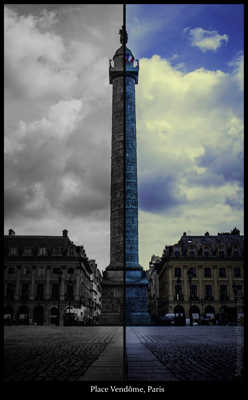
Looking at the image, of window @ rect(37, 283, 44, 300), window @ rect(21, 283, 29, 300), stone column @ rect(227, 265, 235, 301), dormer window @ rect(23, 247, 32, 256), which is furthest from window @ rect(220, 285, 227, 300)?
dormer window @ rect(23, 247, 32, 256)

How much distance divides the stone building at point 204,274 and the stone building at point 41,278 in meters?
12.5

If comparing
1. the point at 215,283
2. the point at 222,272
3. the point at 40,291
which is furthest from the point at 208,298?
the point at 40,291

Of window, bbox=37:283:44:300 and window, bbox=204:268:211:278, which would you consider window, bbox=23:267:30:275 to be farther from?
window, bbox=204:268:211:278

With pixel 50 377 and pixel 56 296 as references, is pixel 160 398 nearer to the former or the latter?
pixel 50 377

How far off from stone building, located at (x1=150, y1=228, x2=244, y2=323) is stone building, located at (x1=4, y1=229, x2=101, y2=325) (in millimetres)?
12498

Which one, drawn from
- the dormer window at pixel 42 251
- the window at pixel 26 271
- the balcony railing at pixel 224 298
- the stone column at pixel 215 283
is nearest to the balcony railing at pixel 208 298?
the stone column at pixel 215 283

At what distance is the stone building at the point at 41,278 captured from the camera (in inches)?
2303

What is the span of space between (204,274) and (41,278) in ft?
71.3

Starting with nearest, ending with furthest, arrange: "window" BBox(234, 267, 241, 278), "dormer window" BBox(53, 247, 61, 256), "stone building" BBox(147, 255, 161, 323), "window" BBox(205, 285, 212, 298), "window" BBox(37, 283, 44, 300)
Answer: "window" BBox(205, 285, 212, 298)
"window" BBox(234, 267, 241, 278)
"window" BBox(37, 283, 44, 300)
"dormer window" BBox(53, 247, 61, 256)
"stone building" BBox(147, 255, 161, 323)

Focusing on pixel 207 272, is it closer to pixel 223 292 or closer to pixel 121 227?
pixel 223 292

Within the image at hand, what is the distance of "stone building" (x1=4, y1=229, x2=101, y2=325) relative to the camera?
5850 centimetres
